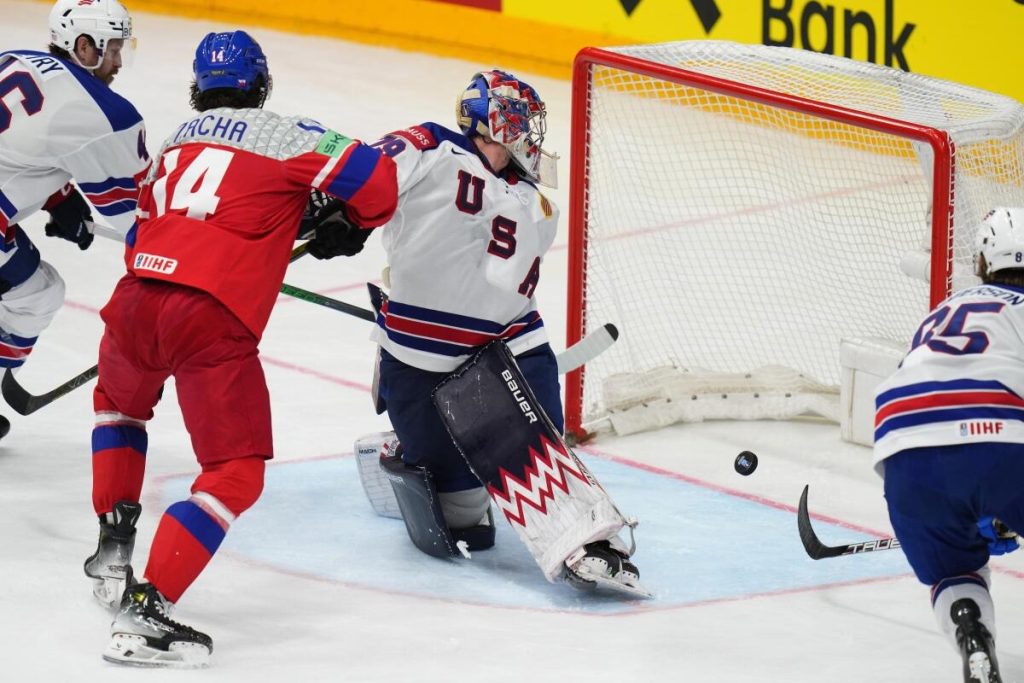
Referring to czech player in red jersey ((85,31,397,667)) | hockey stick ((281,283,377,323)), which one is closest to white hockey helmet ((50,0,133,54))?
hockey stick ((281,283,377,323))

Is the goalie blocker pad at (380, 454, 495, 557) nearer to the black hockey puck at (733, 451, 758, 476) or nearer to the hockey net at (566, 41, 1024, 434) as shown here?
the black hockey puck at (733, 451, 758, 476)

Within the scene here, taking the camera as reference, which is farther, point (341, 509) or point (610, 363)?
point (610, 363)

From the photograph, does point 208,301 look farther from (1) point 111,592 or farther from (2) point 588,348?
(2) point 588,348

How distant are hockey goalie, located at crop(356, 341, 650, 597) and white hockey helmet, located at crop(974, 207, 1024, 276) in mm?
996

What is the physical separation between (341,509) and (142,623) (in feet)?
3.73

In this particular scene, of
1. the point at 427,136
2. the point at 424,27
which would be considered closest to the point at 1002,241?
the point at 427,136

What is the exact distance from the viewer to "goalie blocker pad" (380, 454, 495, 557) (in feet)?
13.2

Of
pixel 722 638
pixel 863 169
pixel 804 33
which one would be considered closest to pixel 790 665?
pixel 722 638

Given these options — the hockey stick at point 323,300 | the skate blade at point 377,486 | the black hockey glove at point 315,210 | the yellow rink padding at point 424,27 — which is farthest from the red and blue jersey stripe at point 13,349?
the yellow rink padding at point 424,27

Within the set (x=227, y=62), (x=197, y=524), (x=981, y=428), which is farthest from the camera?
(x=227, y=62)

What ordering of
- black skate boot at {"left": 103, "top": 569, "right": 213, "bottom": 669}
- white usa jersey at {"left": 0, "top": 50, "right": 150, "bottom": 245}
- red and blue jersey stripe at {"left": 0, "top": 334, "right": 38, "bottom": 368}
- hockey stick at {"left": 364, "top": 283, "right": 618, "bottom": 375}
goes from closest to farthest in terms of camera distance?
black skate boot at {"left": 103, "top": 569, "right": 213, "bottom": 669} → white usa jersey at {"left": 0, "top": 50, "right": 150, "bottom": 245} → hockey stick at {"left": 364, "top": 283, "right": 618, "bottom": 375} → red and blue jersey stripe at {"left": 0, "top": 334, "right": 38, "bottom": 368}

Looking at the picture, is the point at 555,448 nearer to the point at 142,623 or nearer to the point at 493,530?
the point at 493,530

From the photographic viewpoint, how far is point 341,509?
14.4 feet

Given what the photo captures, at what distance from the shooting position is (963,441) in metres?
3.06
